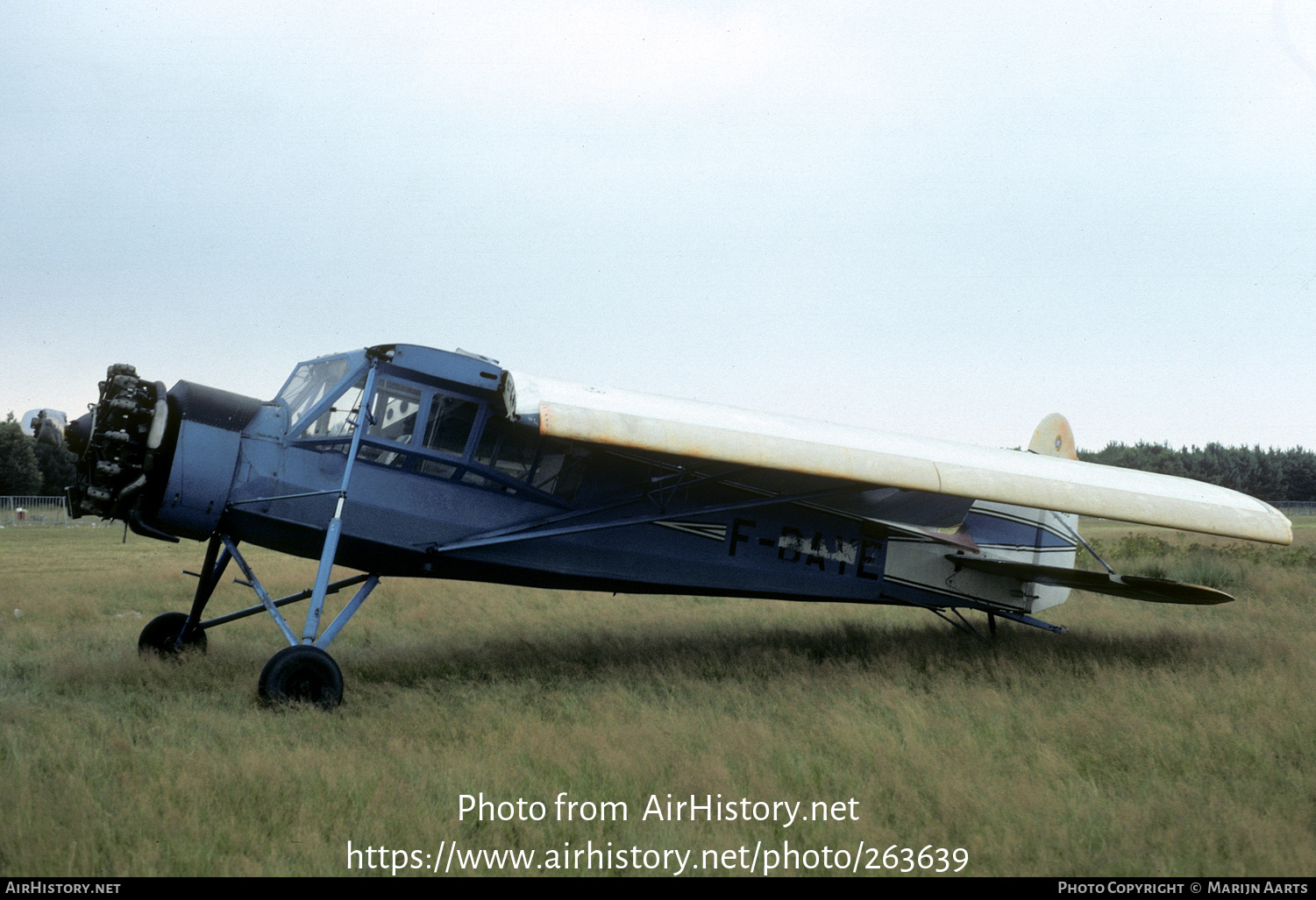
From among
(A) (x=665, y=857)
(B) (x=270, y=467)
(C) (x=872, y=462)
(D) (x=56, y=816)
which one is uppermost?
(C) (x=872, y=462)

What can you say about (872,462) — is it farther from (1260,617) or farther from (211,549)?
(1260,617)

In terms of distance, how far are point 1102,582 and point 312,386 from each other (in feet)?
28.5

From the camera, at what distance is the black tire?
25.8 feet

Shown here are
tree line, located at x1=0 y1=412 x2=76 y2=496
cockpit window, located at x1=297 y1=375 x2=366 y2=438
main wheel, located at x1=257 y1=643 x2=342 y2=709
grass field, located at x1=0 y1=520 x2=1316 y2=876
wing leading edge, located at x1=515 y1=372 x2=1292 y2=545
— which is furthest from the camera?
tree line, located at x1=0 y1=412 x2=76 y2=496

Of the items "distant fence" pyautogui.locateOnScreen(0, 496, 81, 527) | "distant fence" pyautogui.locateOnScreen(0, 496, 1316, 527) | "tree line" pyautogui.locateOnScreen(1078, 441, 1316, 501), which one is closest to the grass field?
"distant fence" pyautogui.locateOnScreen(0, 496, 1316, 527)

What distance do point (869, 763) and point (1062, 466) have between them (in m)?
4.67

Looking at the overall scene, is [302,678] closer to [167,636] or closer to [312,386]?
[312,386]

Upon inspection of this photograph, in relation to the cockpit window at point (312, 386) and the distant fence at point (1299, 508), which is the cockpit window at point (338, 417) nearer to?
the cockpit window at point (312, 386)

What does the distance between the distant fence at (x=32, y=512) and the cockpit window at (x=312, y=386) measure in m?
33.8

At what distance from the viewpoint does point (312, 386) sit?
7.26 meters

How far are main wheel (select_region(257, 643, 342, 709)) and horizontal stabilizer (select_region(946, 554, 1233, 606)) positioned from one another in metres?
7.01

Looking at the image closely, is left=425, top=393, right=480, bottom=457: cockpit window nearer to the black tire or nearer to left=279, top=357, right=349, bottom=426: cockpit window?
left=279, top=357, right=349, bottom=426: cockpit window

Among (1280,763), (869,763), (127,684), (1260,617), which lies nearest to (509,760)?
(869,763)

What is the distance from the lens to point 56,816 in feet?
13.5
